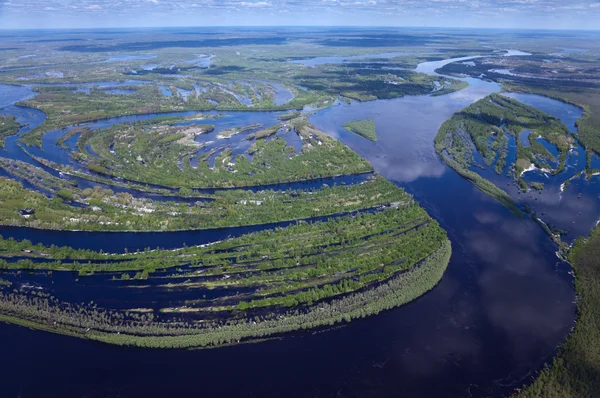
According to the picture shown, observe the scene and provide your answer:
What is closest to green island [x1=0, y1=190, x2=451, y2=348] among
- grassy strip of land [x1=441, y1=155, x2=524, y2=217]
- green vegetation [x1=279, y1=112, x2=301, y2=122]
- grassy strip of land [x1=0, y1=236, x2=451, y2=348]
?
grassy strip of land [x1=0, y1=236, x2=451, y2=348]

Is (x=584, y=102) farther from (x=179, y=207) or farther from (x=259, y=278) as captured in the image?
(x=259, y=278)

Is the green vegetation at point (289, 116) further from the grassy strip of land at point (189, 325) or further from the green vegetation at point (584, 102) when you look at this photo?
the grassy strip of land at point (189, 325)

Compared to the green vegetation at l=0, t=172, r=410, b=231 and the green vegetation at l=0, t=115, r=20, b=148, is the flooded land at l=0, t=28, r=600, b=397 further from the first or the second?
the green vegetation at l=0, t=115, r=20, b=148

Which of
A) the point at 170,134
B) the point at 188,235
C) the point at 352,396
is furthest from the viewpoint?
the point at 170,134

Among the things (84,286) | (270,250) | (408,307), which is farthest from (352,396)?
(84,286)

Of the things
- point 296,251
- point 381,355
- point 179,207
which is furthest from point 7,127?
point 381,355

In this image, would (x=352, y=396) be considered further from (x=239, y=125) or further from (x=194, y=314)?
(x=239, y=125)

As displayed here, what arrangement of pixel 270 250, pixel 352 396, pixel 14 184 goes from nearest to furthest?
pixel 352 396
pixel 270 250
pixel 14 184
